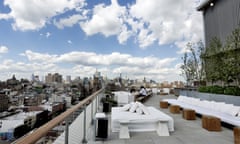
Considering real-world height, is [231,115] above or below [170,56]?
below

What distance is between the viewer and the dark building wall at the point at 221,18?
9.79 metres

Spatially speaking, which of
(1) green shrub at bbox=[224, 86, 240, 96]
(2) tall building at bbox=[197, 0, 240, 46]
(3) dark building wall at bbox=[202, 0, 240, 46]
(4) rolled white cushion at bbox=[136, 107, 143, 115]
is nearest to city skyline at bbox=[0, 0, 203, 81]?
(2) tall building at bbox=[197, 0, 240, 46]

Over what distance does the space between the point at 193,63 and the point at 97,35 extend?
795cm

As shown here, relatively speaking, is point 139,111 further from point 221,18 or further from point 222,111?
point 221,18

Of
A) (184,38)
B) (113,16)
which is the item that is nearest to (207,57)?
(184,38)

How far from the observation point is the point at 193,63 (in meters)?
11.2

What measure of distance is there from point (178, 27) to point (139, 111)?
8.87 meters

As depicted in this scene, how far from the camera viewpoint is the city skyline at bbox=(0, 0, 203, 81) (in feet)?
31.3

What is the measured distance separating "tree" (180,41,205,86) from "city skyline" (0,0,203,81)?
36.8 inches

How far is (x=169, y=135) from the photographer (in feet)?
12.6

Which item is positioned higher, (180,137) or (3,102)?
(3,102)

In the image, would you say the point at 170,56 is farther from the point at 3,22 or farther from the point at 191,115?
the point at 3,22

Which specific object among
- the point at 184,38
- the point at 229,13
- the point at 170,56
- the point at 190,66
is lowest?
the point at 190,66

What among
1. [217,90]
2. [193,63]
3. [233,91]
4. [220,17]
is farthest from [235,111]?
[220,17]
